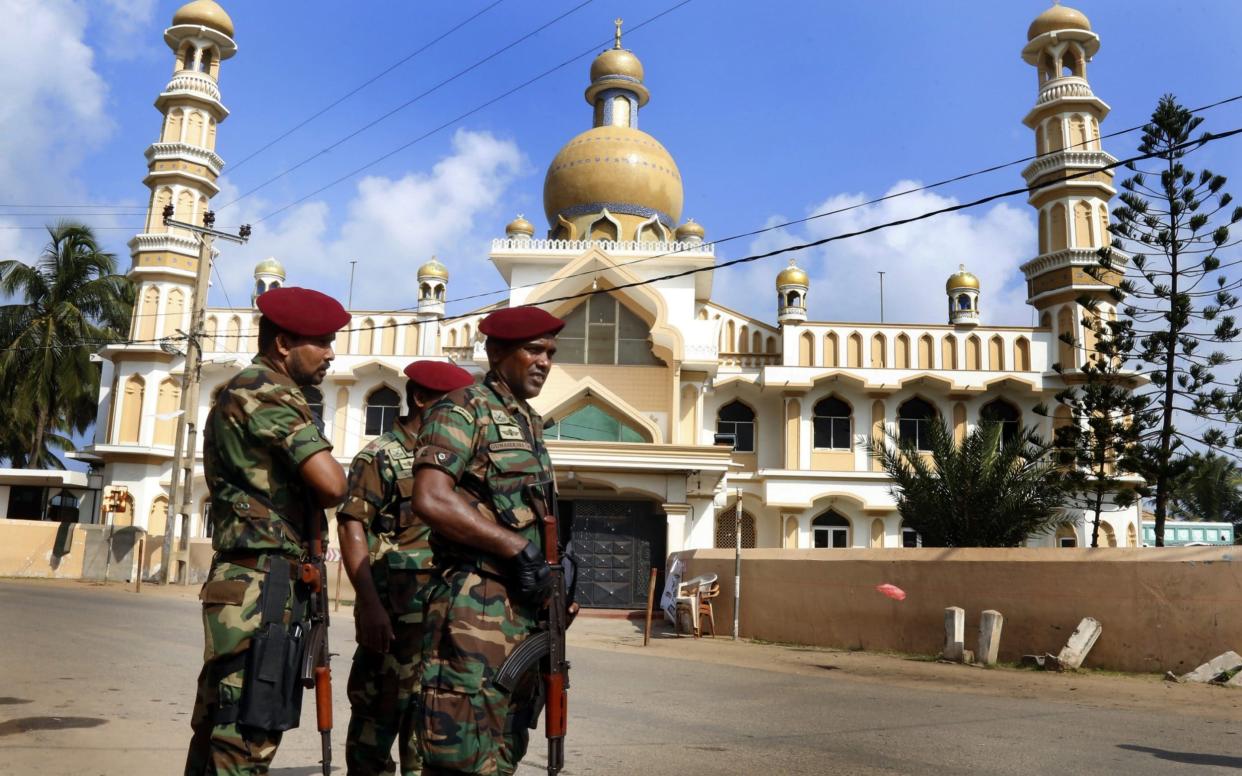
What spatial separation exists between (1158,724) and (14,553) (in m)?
24.8

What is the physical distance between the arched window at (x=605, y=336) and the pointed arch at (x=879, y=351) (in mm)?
6828

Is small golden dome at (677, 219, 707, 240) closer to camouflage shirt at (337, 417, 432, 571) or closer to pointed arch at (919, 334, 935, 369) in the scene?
pointed arch at (919, 334, 935, 369)

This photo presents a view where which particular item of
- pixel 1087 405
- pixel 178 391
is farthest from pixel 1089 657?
pixel 178 391

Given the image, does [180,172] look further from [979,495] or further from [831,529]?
[979,495]

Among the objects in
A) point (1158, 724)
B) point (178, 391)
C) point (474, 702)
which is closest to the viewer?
point (474, 702)

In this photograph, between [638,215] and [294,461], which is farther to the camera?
[638,215]

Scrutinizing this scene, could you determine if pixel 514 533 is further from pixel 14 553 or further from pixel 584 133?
pixel 584 133

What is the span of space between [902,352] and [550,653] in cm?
2493

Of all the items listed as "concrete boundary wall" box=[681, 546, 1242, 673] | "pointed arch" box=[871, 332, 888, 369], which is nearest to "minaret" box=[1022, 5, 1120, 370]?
"pointed arch" box=[871, 332, 888, 369]

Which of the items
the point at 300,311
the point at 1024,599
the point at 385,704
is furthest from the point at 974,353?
the point at 300,311

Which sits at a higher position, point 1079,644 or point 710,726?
point 1079,644

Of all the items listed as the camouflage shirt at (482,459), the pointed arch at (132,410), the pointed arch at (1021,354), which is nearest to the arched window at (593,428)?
the pointed arch at (1021,354)

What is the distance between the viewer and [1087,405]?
21.1m

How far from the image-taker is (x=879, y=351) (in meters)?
26.6
